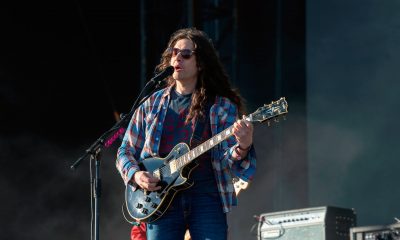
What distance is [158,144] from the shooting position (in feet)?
12.1

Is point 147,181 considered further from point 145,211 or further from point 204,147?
point 204,147

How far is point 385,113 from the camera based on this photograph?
7.01 m

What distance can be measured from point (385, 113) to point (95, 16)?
2.79m

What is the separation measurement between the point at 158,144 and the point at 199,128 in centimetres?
20

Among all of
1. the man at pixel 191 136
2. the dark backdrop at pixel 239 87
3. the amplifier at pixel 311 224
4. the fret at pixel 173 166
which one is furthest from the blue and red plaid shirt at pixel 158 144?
the dark backdrop at pixel 239 87

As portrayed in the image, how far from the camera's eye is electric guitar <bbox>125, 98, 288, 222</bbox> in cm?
348

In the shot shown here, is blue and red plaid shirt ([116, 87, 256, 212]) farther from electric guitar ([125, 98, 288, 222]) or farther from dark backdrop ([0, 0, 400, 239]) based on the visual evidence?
dark backdrop ([0, 0, 400, 239])

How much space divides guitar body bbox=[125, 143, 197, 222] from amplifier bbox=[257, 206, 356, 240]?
83.7 inches

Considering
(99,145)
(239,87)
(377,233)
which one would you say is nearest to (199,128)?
(99,145)

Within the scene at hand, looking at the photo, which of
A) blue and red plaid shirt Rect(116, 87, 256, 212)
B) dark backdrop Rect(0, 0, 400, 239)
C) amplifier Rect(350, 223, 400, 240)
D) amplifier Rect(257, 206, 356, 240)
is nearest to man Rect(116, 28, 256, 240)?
blue and red plaid shirt Rect(116, 87, 256, 212)

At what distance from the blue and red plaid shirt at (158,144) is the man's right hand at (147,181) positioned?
6cm

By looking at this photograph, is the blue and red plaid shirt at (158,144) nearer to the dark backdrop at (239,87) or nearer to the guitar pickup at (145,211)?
the guitar pickup at (145,211)

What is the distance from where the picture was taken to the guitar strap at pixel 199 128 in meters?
3.59

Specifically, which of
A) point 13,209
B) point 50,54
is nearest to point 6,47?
point 50,54
